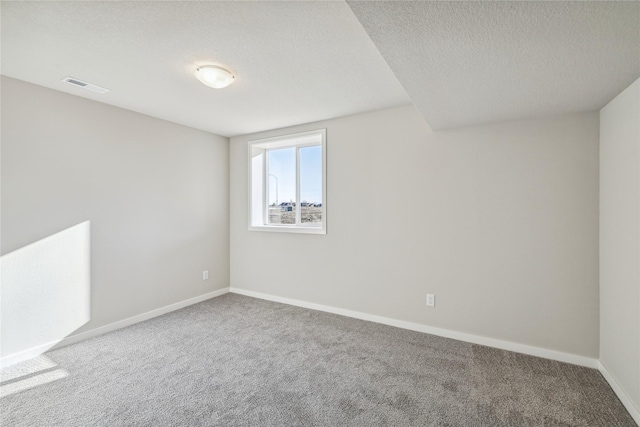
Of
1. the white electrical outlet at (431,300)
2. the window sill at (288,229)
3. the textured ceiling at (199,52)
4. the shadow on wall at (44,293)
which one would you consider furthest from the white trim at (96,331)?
the white electrical outlet at (431,300)

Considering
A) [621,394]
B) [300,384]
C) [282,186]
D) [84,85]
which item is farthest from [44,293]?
[621,394]

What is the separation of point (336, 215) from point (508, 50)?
234 cm

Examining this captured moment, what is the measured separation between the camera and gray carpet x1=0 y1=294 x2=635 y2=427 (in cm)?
180

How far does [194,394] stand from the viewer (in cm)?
203

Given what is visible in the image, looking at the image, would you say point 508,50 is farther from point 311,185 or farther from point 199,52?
point 311,185

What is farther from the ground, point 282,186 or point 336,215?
point 282,186

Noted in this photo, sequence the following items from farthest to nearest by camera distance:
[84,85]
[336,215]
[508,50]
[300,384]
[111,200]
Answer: [336,215], [111,200], [84,85], [300,384], [508,50]

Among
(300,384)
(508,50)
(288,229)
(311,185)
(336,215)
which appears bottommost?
(300,384)

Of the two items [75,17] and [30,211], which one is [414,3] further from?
[30,211]

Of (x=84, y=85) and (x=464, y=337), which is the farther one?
(x=464, y=337)

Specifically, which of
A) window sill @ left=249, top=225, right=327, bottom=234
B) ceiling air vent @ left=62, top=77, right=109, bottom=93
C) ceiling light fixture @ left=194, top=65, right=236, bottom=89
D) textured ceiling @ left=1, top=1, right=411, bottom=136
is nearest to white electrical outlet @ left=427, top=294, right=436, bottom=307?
window sill @ left=249, top=225, right=327, bottom=234

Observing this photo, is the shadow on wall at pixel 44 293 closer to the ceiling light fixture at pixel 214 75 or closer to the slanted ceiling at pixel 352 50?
the slanted ceiling at pixel 352 50

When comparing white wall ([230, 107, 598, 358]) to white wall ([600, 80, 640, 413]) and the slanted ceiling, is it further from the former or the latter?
the slanted ceiling

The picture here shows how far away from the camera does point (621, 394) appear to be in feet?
6.35
